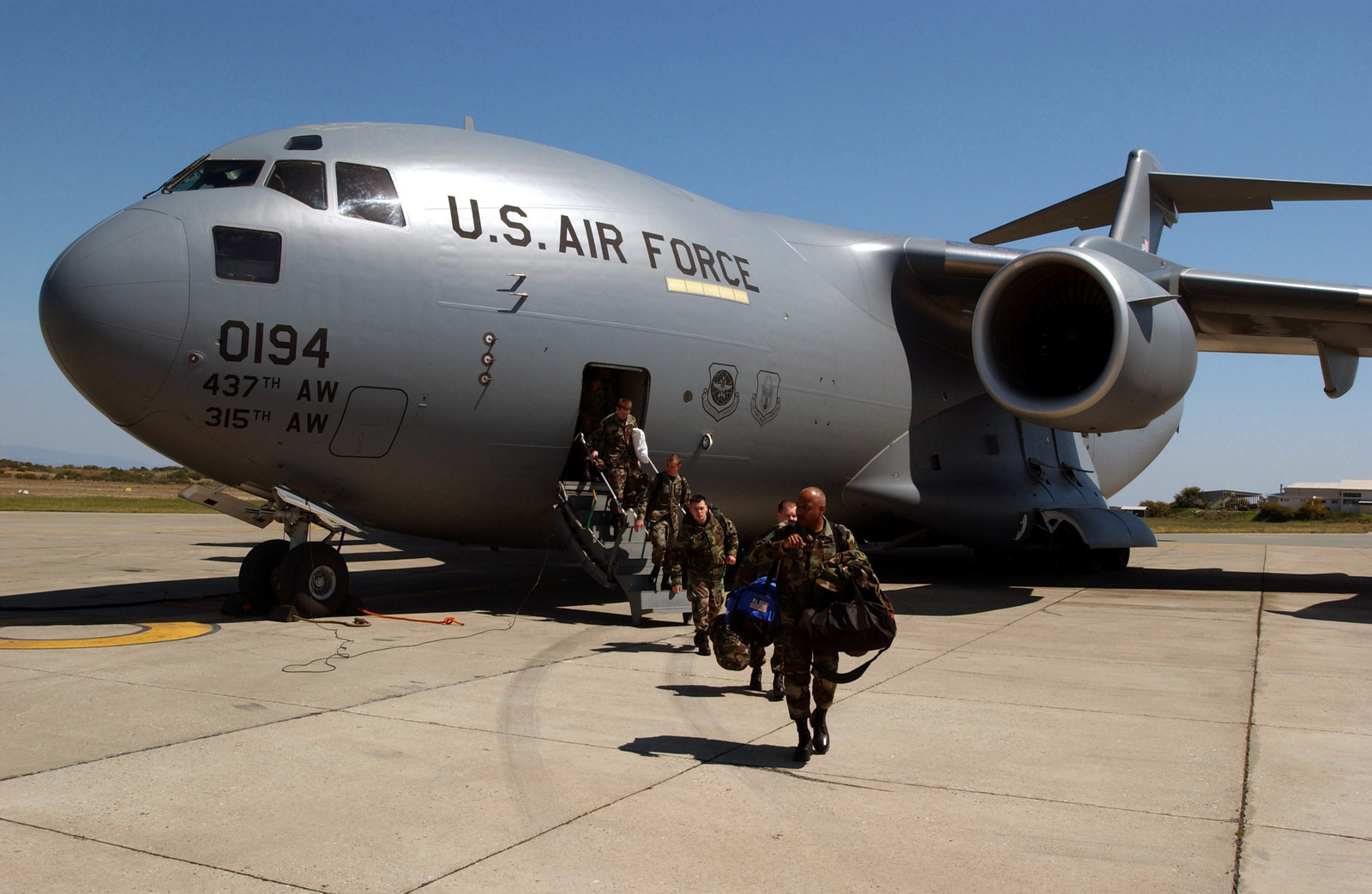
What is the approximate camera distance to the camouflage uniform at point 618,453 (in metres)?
9.73

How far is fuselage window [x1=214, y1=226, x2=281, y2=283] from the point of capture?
7957 mm

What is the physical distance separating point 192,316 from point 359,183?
5.91 feet

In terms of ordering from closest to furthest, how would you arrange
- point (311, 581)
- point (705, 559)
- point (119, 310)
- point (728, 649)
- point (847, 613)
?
point (847, 613), point (728, 649), point (119, 310), point (705, 559), point (311, 581)

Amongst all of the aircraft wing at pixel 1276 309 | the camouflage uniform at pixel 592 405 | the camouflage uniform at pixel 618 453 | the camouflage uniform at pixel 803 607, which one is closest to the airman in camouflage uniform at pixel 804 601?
the camouflage uniform at pixel 803 607

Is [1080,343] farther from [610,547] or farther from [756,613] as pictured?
[756,613]

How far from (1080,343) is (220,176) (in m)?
9.24

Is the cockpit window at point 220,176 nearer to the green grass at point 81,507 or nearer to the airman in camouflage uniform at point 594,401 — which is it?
the airman in camouflage uniform at point 594,401

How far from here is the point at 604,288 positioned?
9.52m

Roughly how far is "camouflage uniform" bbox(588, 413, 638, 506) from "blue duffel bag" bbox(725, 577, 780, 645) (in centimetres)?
460

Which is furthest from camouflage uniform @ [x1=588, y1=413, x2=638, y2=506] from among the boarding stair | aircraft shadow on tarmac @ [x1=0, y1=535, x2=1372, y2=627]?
aircraft shadow on tarmac @ [x1=0, y1=535, x2=1372, y2=627]

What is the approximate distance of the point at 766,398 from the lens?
1089 centimetres

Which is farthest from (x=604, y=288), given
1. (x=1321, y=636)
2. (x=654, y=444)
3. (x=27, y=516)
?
(x=27, y=516)

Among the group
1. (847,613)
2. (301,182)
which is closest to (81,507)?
(301,182)

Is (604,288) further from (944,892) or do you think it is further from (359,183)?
(944,892)
